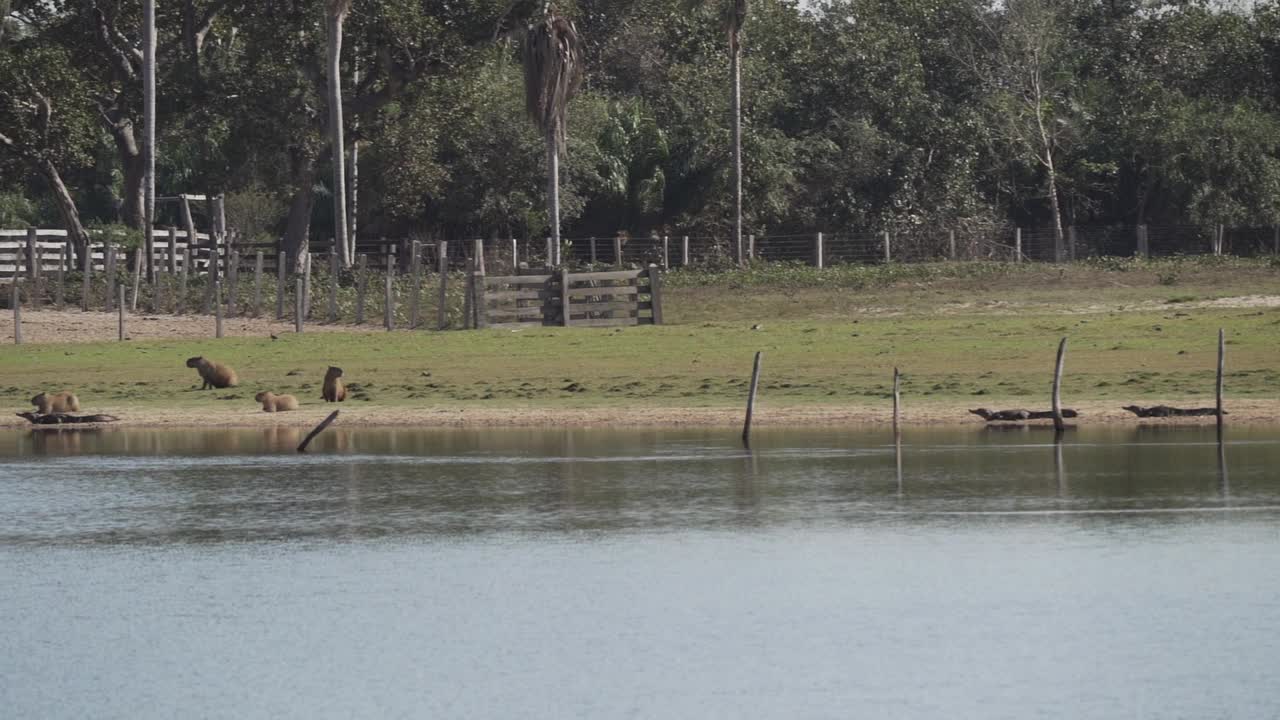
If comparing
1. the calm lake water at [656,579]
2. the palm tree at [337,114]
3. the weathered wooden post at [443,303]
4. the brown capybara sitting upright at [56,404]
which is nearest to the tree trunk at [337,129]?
the palm tree at [337,114]

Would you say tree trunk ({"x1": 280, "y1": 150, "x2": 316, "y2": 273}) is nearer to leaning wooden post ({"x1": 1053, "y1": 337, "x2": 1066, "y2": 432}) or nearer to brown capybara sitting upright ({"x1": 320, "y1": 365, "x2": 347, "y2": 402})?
brown capybara sitting upright ({"x1": 320, "y1": 365, "x2": 347, "y2": 402})

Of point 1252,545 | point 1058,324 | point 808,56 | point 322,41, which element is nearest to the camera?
point 1252,545

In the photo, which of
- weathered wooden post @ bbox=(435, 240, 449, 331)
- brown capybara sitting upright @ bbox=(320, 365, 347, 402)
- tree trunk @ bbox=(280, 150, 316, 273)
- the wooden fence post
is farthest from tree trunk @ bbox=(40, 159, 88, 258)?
brown capybara sitting upright @ bbox=(320, 365, 347, 402)

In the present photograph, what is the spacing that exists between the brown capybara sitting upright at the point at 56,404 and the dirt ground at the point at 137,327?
10825mm

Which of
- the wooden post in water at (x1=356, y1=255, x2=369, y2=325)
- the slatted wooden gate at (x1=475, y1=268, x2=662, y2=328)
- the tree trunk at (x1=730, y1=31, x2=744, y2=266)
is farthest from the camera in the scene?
the tree trunk at (x1=730, y1=31, x2=744, y2=266)

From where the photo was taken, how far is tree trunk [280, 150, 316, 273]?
220 feet

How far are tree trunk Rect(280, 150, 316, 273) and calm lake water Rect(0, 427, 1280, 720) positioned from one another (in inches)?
1239

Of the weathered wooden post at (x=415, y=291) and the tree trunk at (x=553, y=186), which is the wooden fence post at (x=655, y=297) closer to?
the weathered wooden post at (x=415, y=291)

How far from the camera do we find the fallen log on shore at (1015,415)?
35469 mm

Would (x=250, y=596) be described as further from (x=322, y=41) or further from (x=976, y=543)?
(x=322, y=41)

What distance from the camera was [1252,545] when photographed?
24.7 metres

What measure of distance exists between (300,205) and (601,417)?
31093mm

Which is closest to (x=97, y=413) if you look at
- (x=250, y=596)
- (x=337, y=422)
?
(x=337, y=422)

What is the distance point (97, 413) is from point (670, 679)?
24217 mm
